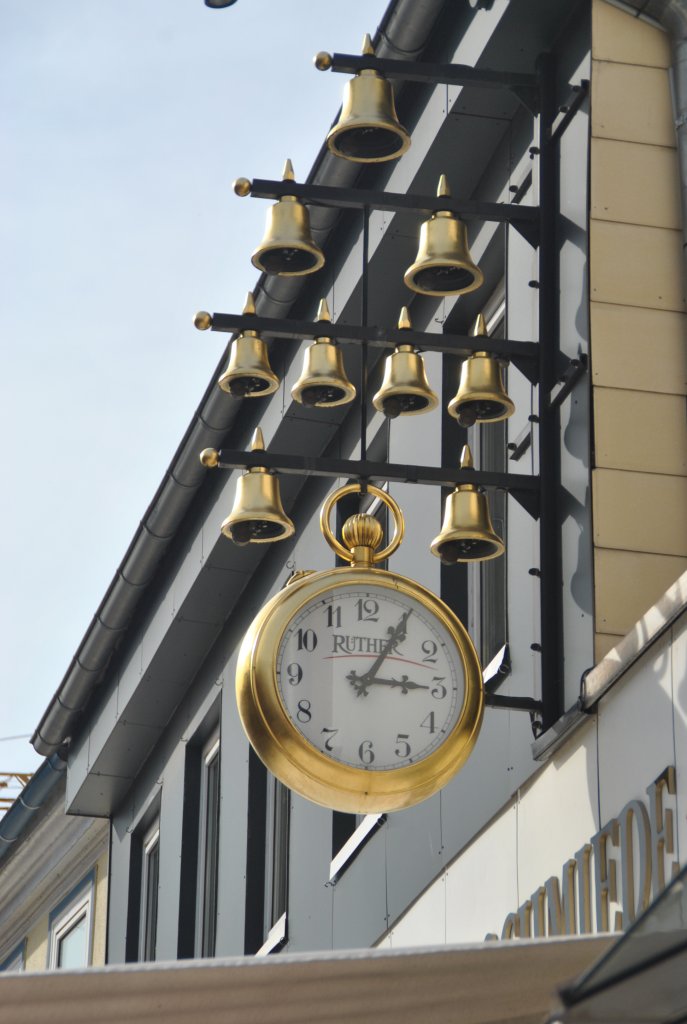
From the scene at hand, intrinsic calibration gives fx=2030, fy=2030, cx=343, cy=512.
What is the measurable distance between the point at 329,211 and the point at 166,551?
14.9ft

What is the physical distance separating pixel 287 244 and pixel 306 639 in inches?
74.2

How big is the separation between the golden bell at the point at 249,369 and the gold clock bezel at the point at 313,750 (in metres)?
1.38

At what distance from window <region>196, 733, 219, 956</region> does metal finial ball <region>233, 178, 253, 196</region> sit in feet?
25.6

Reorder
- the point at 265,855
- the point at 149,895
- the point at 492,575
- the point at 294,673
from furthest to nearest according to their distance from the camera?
the point at 149,895 < the point at 265,855 < the point at 492,575 < the point at 294,673

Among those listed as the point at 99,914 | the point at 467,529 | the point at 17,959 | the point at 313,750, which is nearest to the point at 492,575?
the point at 467,529

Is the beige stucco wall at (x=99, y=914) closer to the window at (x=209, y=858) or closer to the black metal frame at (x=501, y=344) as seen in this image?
the window at (x=209, y=858)

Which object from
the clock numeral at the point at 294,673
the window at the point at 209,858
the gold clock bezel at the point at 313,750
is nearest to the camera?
the gold clock bezel at the point at 313,750

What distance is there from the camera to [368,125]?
8586 mm

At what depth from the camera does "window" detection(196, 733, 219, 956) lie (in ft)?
50.4

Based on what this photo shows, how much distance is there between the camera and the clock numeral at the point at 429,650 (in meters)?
7.69

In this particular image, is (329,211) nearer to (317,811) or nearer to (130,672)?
(317,811)

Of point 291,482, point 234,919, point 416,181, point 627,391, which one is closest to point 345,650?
point 627,391

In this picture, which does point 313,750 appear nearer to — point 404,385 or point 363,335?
point 404,385

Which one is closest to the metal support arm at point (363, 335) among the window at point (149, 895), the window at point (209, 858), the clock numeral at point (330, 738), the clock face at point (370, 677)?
the clock face at point (370, 677)
